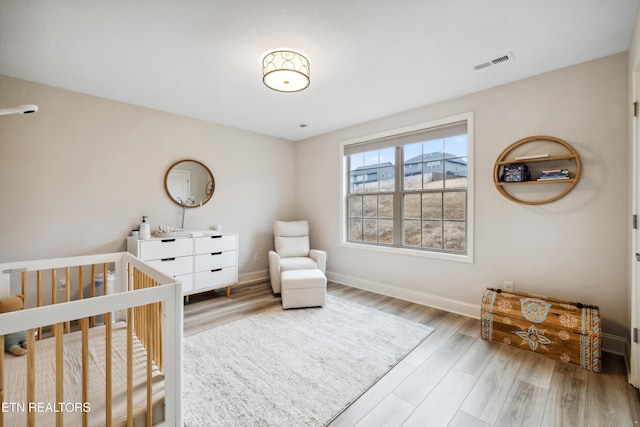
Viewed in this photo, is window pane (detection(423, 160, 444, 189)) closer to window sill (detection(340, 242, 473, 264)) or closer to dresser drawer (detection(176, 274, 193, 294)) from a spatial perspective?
window sill (detection(340, 242, 473, 264))

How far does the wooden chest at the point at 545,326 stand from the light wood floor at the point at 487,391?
0.25 ft

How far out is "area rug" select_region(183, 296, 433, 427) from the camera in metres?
1.63

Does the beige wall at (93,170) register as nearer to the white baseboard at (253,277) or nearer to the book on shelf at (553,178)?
the white baseboard at (253,277)

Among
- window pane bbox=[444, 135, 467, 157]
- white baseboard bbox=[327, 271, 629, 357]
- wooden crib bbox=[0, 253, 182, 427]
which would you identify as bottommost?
white baseboard bbox=[327, 271, 629, 357]

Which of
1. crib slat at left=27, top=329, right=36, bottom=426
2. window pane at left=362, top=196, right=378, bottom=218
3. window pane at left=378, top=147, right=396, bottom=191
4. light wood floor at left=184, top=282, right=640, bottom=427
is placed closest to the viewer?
crib slat at left=27, top=329, right=36, bottom=426

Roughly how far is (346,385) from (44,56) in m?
3.44

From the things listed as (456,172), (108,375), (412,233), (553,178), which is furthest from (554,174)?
(108,375)

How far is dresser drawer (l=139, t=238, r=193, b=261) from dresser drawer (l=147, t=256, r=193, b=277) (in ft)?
0.16

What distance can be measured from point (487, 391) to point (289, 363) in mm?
1365

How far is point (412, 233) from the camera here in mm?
3609

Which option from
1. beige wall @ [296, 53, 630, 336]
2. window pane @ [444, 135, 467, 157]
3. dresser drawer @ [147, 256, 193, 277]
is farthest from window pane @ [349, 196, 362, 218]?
dresser drawer @ [147, 256, 193, 277]

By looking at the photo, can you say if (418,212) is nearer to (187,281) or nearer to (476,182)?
(476,182)

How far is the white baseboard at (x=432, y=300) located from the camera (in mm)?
2189

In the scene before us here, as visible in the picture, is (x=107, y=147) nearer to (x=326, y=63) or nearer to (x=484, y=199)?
(x=326, y=63)
